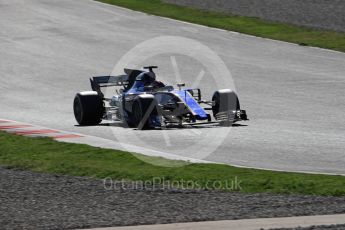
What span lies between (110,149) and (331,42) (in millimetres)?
18427

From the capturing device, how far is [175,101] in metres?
18.7

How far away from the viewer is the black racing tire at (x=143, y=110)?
18.4 metres

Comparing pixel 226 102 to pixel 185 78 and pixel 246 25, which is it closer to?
pixel 185 78

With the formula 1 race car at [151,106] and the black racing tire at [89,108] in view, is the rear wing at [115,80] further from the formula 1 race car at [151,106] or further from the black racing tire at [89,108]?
the black racing tire at [89,108]

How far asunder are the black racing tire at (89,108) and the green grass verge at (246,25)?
46.7 feet

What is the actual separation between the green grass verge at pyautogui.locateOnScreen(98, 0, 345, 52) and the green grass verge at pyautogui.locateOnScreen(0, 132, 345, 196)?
17507 mm

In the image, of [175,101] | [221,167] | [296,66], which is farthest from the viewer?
[296,66]

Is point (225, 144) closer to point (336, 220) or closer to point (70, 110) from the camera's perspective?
point (336, 220)

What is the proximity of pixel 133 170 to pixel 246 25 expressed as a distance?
23688mm

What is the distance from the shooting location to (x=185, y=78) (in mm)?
28672

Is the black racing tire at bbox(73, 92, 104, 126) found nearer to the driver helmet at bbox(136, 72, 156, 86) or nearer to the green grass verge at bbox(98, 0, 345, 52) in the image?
the driver helmet at bbox(136, 72, 156, 86)

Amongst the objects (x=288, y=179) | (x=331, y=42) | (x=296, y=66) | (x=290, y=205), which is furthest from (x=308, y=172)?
(x=331, y=42)

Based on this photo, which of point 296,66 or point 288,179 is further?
point 296,66

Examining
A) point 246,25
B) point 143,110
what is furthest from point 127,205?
point 246,25
